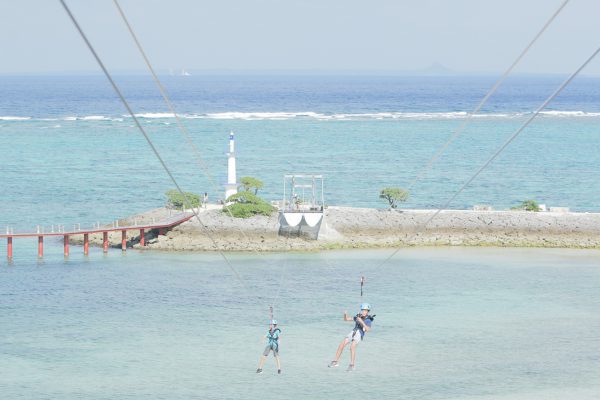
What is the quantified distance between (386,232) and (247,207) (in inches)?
288

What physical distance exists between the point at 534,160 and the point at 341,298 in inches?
2640

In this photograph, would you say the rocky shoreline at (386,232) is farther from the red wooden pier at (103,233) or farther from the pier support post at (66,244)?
the pier support post at (66,244)

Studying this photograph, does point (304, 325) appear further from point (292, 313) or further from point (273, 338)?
point (273, 338)

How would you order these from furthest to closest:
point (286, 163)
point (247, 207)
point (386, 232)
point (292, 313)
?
1. point (286, 163)
2. point (247, 207)
3. point (386, 232)
4. point (292, 313)

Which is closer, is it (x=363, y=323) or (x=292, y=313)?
(x=363, y=323)

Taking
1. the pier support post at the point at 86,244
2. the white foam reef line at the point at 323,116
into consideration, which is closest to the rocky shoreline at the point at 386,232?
the pier support post at the point at 86,244

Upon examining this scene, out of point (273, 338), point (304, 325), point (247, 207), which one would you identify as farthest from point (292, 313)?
point (247, 207)

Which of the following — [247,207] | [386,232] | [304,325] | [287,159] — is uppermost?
[287,159]

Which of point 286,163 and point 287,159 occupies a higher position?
point 287,159

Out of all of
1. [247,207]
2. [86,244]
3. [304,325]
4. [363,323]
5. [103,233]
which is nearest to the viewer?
[363,323]

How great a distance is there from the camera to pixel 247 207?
5834 centimetres

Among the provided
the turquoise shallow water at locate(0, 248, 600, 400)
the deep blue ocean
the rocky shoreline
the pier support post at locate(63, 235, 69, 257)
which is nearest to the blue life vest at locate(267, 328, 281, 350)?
the turquoise shallow water at locate(0, 248, 600, 400)

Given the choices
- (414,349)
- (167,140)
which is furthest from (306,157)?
(414,349)

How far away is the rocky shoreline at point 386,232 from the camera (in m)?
56.3
